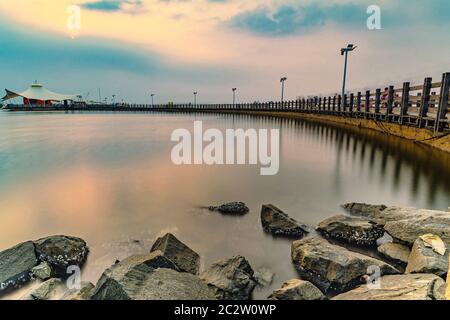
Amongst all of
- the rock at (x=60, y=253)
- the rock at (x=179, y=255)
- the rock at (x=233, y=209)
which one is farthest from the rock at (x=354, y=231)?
the rock at (x=60, y=253)

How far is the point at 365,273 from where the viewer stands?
328 cm

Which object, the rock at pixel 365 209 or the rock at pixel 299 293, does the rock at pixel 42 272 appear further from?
the rock at pixel 365 209

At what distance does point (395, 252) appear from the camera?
3930 millimetres

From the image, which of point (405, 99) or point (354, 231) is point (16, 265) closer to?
point (354, 231)

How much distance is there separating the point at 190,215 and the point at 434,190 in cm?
625

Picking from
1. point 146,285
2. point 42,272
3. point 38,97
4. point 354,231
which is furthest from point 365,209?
point 38,97

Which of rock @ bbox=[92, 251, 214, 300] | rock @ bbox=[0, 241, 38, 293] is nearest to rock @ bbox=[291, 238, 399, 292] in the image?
rock @ bbox=[92, 251, 214, 300]

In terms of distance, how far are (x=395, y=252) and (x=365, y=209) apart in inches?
75.2

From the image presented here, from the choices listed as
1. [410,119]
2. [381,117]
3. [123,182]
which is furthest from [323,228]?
[381,117]

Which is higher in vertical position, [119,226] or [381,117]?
[381,117]

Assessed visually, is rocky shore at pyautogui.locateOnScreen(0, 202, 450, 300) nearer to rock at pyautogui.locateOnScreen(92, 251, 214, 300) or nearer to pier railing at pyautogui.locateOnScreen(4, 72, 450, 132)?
rock at pyautogui.locateOnScreen(92, 251, 214, 300)

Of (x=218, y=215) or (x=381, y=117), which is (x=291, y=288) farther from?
(x=381, y=117)

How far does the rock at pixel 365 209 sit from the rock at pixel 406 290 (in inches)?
107
